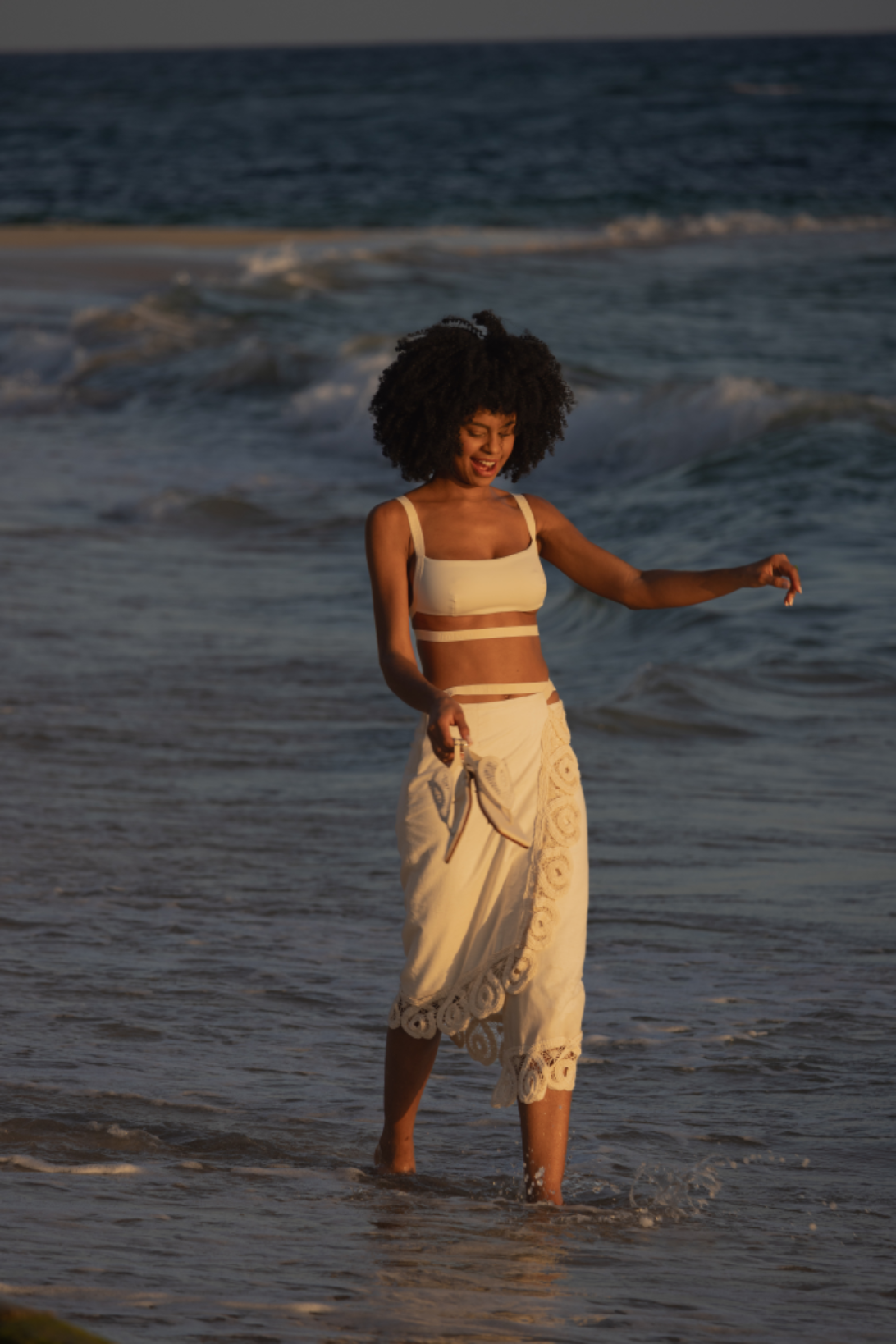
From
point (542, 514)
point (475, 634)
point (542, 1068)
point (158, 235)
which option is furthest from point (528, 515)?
point (158, 235)

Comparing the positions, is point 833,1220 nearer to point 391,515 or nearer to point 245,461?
point 391,515

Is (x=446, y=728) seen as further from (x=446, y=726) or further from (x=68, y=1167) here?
(x=68, y=1167)

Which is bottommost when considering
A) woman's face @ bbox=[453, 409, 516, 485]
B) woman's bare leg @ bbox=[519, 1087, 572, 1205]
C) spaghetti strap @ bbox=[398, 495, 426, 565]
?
woman's bare leg @ bbox=[519, 1087, 572, 1205]

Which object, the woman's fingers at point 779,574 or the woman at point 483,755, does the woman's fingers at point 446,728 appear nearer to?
the woman at point 483,755

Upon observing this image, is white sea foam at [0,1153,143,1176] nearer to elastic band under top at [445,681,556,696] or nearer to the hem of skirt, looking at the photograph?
the hem of skirt

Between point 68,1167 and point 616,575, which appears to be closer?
point 68,1167

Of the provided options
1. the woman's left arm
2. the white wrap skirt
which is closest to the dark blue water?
the woman's left arm

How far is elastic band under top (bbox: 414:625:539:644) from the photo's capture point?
3551mm

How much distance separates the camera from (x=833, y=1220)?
142 inches

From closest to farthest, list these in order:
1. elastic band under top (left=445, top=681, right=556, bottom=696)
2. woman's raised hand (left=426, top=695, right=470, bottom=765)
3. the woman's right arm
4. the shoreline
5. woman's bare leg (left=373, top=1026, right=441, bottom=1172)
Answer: woman's raised hand (left=426, top=695, right=470, bottom=765)
the woman's right arm
elastic band under top (left=445, top=681, right=556, bottom=696)
woman's bare leg (left=373, top=1026, right=441, bottom=1172)
the shoreline

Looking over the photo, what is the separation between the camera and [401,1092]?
12.1ft

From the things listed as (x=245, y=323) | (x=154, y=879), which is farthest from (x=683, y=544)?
(x=245, y=323)

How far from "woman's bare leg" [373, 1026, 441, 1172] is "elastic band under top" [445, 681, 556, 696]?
2.37 ft

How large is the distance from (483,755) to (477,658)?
0.21 metres
